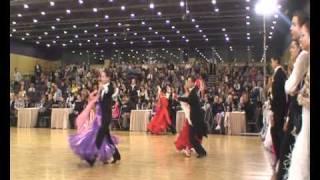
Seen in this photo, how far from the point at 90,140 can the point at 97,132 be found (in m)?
0.15

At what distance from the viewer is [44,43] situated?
20.6 meters

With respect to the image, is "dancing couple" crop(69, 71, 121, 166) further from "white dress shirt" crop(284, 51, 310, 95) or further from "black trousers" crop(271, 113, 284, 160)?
"white dress shirt" crop(284, 51, 310, 95)

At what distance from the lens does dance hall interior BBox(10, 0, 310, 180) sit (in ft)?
11.4

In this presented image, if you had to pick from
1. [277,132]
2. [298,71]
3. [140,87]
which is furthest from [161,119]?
[298,71]

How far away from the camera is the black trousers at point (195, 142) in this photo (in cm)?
725

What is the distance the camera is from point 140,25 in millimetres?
16828

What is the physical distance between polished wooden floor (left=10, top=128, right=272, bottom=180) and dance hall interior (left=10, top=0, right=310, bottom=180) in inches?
0.8

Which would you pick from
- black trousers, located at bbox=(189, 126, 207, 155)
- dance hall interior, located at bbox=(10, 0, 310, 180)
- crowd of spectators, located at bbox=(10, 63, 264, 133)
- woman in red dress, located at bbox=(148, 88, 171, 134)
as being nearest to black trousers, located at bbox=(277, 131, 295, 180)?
dance hall interior, located at bbox=(10, 0, 310, 180)

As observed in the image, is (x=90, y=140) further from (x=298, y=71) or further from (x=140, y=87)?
(x=140, y=87)

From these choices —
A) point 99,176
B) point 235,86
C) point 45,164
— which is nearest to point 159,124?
point 235,86

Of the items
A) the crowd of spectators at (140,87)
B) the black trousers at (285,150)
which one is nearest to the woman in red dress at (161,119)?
the crowd of spectators at (140,87)

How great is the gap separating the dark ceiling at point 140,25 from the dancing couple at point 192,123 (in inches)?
245

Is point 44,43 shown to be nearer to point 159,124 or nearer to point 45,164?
point 159,124

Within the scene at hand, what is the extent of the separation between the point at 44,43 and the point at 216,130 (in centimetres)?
1183
